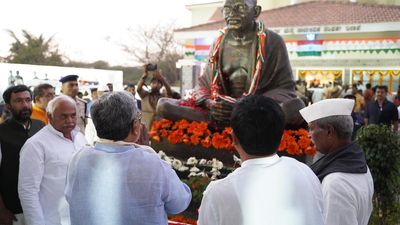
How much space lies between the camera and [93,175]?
207 cm

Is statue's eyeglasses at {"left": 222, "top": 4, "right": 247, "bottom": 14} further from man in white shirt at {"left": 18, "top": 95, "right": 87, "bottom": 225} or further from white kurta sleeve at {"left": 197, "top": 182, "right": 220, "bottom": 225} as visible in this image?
white kurta sleeve at {"left": 197, "top": 182, "right": 220, "bottom": 225}

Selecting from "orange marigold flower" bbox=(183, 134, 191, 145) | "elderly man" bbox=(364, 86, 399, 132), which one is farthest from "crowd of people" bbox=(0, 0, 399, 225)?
"elderly man" bbox=(364, 86, 399, 132)

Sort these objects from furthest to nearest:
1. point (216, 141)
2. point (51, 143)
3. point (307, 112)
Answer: point (216, 141) < point (51, 143) < point (307, 112)

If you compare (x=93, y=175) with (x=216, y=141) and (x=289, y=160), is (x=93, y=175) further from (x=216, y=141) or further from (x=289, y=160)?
(x=216, y=141)

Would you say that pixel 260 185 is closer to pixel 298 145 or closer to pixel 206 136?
pixel 298 145

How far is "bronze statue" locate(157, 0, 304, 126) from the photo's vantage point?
5.52 metres

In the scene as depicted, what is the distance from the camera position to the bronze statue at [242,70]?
5.52 m

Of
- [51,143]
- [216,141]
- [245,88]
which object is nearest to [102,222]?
[51,143]

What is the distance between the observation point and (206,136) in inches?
223

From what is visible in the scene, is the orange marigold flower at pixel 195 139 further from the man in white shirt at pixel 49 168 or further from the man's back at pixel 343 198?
the man's back at pixel 343 198

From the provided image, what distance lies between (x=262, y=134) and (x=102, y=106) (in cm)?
80

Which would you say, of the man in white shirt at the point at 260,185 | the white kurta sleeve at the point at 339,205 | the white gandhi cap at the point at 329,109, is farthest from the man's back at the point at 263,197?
the white gandhi cap at the point at 329,109

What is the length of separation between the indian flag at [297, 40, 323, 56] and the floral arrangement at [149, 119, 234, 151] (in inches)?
507

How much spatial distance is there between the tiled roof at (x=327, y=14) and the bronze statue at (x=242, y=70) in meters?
12.4
